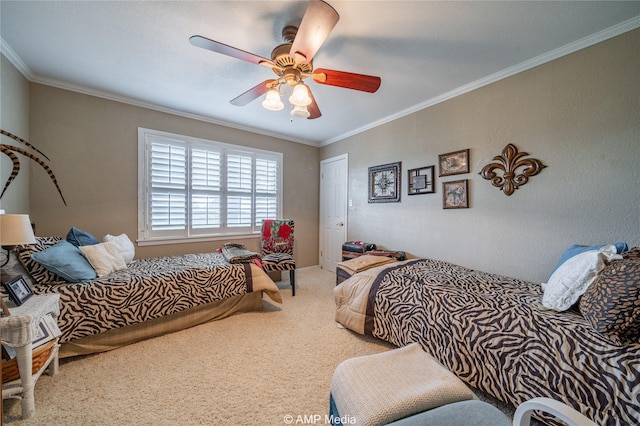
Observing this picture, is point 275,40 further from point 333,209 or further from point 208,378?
point 333,209

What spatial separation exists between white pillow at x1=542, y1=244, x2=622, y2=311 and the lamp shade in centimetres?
Answer: 329

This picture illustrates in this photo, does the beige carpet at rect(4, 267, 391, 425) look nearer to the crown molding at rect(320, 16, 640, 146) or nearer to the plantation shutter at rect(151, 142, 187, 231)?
the plantation shutter at rect(151, 142, 187, 231)

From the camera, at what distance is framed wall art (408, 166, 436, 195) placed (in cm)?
304

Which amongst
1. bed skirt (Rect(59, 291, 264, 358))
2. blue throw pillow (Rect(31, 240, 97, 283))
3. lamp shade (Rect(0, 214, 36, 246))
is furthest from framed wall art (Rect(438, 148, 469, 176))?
blue throw pillow (Rect(31, 240, 97, 283))

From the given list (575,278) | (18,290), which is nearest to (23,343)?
(18,290)

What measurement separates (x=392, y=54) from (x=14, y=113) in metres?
3.51

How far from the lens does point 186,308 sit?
2.32 metres

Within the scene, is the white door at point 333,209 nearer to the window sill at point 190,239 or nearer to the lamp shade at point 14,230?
the window sill at point 190,239

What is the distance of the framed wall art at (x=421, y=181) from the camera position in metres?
3.04

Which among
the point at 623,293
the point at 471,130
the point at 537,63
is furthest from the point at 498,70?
the point at 623,293

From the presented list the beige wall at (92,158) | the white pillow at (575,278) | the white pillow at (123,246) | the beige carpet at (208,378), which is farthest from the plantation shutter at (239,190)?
the white pillow at (575,278)

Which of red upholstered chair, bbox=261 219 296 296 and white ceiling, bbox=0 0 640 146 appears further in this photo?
red upholstered chair, bbox=261 219 296 296

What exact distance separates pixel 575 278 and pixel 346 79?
1992mm

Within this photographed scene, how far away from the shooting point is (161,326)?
7.34 feet
